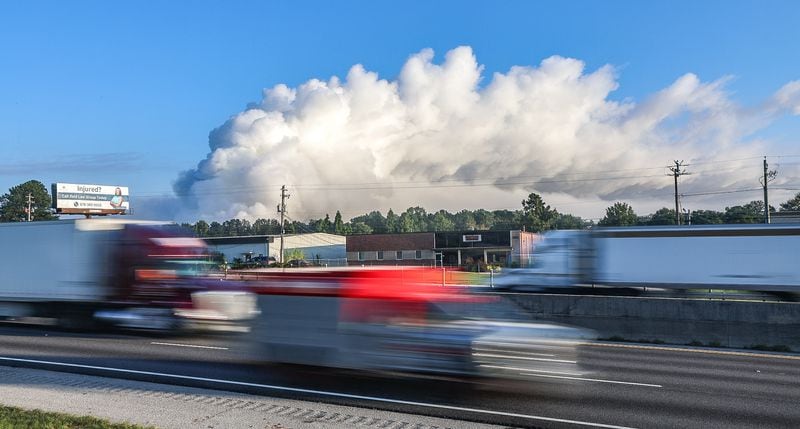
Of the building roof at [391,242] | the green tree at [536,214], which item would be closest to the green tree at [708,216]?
the green tree at [536,214]

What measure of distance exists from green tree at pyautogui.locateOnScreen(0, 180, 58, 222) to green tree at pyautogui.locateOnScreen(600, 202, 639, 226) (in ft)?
367

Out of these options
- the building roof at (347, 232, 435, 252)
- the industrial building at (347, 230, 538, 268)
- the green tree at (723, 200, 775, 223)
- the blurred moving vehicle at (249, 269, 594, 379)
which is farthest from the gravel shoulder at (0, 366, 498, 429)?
the green tree at (723, 200, 775, 223)

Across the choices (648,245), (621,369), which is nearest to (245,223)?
(648,245)

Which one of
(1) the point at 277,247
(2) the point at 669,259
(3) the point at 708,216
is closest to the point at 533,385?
(2) the point at 669,259

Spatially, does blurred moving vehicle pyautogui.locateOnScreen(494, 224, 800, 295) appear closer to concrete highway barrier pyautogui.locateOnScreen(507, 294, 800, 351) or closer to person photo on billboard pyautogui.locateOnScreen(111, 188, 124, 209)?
concrete highway barrier pyautogui.locateOnScreen(507, 294, 800, 351)

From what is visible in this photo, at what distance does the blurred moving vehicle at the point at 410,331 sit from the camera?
7.82 meters

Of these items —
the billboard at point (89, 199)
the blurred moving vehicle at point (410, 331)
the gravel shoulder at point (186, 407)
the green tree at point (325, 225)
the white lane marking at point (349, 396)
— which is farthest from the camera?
the green tree at point (325, 225)

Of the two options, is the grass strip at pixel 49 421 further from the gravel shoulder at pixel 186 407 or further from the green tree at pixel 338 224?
the green tree at pixel 338 224

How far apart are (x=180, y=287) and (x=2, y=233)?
6.40 meters

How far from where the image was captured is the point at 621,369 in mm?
11422

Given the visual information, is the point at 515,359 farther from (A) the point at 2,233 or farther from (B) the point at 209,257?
(A) the point at 2,233

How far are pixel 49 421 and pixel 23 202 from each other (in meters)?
139

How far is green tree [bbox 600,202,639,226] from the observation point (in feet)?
438

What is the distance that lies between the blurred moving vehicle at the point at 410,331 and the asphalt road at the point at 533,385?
42 centimetres
